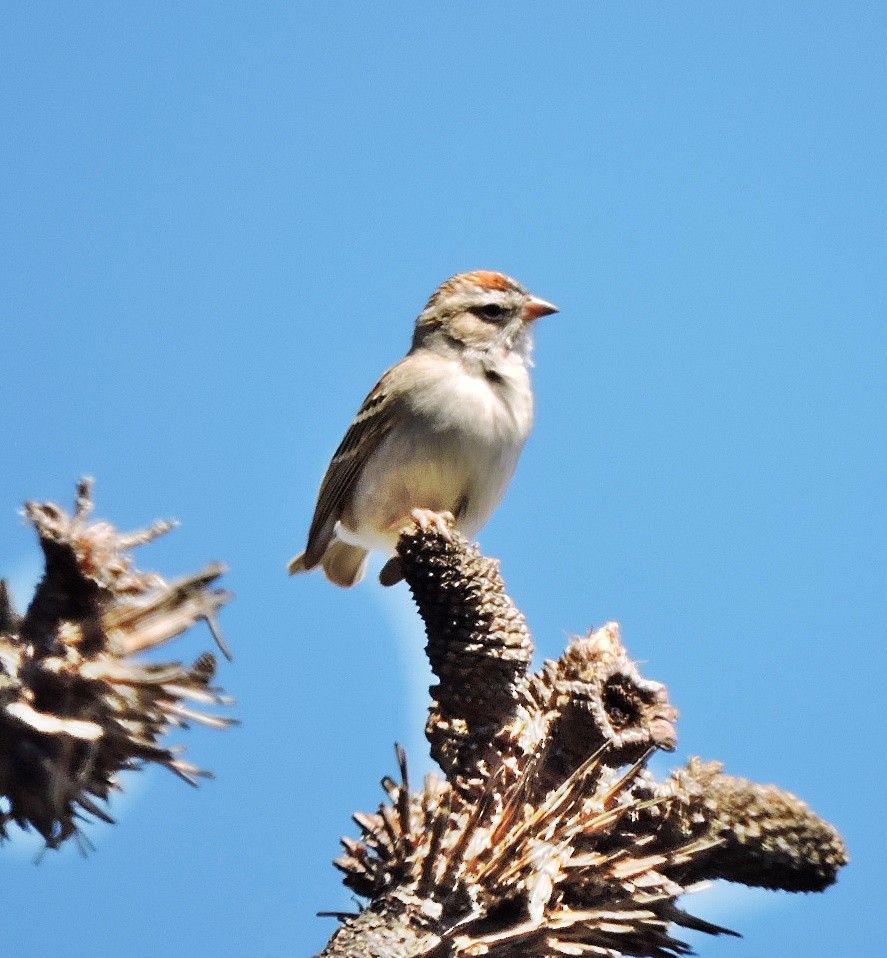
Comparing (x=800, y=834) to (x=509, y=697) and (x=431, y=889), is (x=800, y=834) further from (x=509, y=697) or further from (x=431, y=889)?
(x=431, y=889)

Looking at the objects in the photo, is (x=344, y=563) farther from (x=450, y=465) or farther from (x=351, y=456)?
(x=450, y=465)

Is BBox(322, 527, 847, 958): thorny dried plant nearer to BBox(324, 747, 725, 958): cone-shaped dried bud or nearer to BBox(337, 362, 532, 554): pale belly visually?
BBox(324, 747, 725, 958): cone-shaped dried bud

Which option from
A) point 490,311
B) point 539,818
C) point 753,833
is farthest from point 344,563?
point 539,818

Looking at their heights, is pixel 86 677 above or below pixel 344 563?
below

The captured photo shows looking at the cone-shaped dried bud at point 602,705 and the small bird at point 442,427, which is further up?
the small bird at point 442,427

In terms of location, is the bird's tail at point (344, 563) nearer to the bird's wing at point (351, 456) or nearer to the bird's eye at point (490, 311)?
the bird's wing at point (351, 456)

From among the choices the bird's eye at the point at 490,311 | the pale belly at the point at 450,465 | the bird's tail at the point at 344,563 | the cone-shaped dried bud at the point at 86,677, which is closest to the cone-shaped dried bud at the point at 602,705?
the cone-shaped dried bud at the point at 86,677
